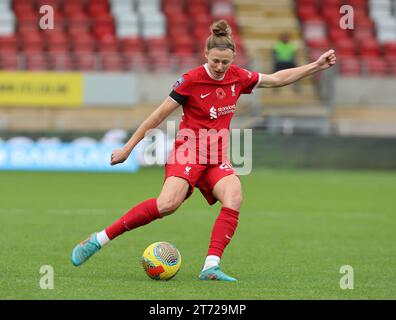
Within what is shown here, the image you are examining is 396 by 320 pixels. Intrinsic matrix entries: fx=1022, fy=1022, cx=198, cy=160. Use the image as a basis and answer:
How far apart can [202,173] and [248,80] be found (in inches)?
33.6

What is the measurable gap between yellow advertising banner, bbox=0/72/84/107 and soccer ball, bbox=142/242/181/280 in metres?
16.2

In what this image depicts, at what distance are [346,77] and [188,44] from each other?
4321mm

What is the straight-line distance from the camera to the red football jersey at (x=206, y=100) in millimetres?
7996

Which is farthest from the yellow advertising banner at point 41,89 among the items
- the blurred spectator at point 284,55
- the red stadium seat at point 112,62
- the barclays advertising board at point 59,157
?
the blurred spectator at point 284,55

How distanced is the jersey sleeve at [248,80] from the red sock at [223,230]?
105 cm

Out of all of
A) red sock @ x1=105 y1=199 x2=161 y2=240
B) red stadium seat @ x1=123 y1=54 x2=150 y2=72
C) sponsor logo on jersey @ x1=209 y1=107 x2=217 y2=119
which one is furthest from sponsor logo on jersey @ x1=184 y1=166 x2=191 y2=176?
red stadium seat @ x1=123 y1=54 x2=150 y2=72

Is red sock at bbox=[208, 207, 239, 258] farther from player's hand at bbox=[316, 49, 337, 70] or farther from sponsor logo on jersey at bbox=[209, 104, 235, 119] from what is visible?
player's hand at bbox=[316, 49, 337, 70]

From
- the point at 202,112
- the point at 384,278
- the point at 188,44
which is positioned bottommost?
the point at 384,278

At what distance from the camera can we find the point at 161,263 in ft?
25.6

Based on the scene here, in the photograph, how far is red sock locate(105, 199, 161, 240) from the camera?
25.8ft

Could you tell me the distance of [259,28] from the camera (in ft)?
93.6
